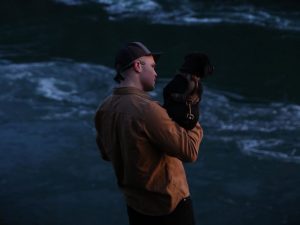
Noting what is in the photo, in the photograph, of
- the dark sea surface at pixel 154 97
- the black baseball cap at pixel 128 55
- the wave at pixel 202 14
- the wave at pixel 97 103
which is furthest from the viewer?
the wave at pixel 202 14

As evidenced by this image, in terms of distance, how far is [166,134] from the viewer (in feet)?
8.27

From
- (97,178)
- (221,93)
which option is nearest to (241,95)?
(221,93)

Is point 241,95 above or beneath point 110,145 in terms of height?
beneath

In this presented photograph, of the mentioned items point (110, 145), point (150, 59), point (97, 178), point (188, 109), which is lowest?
point (97, 178)

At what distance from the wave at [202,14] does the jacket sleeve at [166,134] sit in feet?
34.0

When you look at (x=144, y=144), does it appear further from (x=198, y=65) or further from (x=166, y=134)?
(x=198, y=65)

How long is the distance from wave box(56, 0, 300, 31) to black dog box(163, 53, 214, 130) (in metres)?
10.3

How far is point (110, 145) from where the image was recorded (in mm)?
2711

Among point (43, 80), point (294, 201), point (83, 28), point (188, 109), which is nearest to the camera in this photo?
point (188, 109)

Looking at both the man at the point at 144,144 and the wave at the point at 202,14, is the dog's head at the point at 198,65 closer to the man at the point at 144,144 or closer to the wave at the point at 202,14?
the man at the point at 144,144

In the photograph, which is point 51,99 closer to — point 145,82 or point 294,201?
point 294,201

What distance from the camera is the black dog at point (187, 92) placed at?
103 inches

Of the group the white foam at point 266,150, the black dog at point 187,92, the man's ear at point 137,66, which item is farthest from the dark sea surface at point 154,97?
the man's ear at point 137,66

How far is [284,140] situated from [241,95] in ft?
6.10
